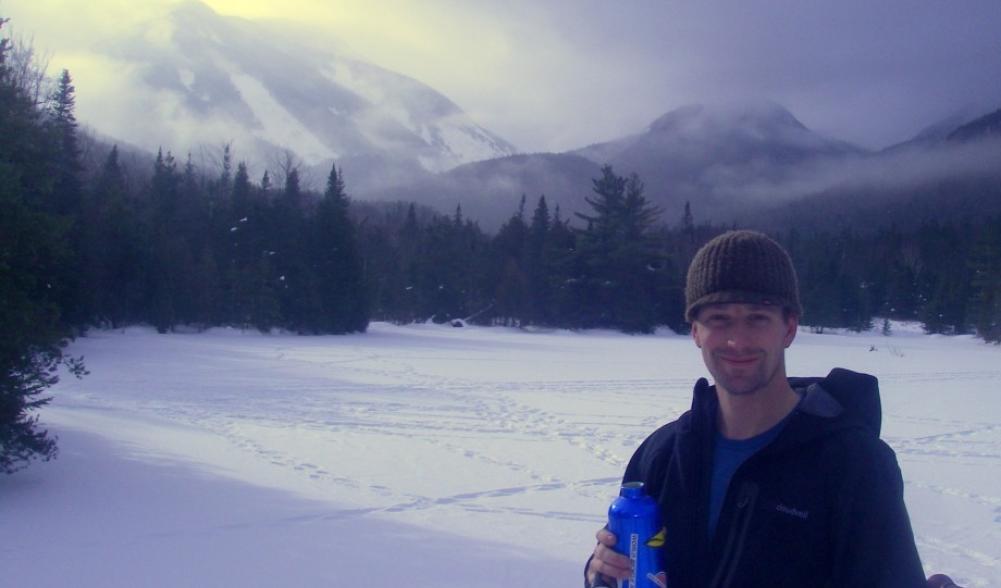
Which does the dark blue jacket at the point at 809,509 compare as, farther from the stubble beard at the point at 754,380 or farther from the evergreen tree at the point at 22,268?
the evergreen tree at the point at 22,268

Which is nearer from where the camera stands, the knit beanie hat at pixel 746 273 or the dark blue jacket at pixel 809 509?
the dark blue jacket at pixel 809 509

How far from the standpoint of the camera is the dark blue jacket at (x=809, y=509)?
1.84m

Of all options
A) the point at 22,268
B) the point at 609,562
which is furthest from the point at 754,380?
the point at 22,268

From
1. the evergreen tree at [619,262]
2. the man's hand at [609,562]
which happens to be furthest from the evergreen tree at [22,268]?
the evergreen tree at [619,262]

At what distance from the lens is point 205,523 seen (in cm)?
684

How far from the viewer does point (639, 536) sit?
2.03 metres

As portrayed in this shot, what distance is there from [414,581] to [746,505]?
163 inches

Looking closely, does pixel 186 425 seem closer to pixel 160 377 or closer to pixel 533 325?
pixel 160 377

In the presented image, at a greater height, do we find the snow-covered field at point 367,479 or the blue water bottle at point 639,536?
the blue water bottle at point 639,536

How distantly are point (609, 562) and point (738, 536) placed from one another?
1.11 feet

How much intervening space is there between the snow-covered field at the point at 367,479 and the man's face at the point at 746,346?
3970 millimetres

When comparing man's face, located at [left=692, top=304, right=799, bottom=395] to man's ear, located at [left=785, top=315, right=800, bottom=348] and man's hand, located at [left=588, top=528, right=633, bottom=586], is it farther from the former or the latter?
man's hand, located at [left=588, top=528, right=633, bottom=586]

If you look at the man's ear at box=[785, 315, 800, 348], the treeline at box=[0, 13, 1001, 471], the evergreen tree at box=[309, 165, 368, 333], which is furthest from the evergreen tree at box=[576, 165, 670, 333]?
the man's ear at box=[785, 315, 800, 348]

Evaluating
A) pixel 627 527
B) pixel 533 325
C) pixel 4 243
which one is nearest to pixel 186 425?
pixel 4 243
